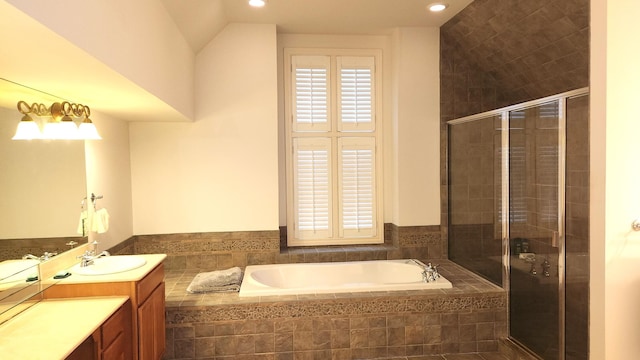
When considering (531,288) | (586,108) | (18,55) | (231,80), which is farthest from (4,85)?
(531,288)

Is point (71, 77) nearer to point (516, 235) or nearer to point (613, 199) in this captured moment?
point (613, 199)

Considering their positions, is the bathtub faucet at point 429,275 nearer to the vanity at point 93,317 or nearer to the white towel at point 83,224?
the vanity at point 93,317

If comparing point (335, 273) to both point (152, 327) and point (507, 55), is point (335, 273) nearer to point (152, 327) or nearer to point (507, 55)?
point (152, 327)

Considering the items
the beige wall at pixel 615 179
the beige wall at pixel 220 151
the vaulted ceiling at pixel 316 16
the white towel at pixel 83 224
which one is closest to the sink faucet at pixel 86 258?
the white towel at pixel 83 224

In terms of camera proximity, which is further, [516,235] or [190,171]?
[190,171]

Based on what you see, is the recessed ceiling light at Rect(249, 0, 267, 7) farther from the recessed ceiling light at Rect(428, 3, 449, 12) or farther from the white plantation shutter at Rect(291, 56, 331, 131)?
the recessed ceiling light at Rect(428, 3, 449, 12)

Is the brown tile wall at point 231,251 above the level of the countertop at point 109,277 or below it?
below

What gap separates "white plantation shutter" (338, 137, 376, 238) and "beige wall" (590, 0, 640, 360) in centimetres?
248

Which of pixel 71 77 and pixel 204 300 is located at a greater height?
pixel 71 77

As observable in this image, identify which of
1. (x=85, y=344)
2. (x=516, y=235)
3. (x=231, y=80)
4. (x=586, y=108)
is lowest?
(x=85, y=344)

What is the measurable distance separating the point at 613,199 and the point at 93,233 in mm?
3242

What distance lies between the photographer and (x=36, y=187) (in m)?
2.38

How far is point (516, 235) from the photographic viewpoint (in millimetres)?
3416

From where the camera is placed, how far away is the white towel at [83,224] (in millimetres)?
2834
